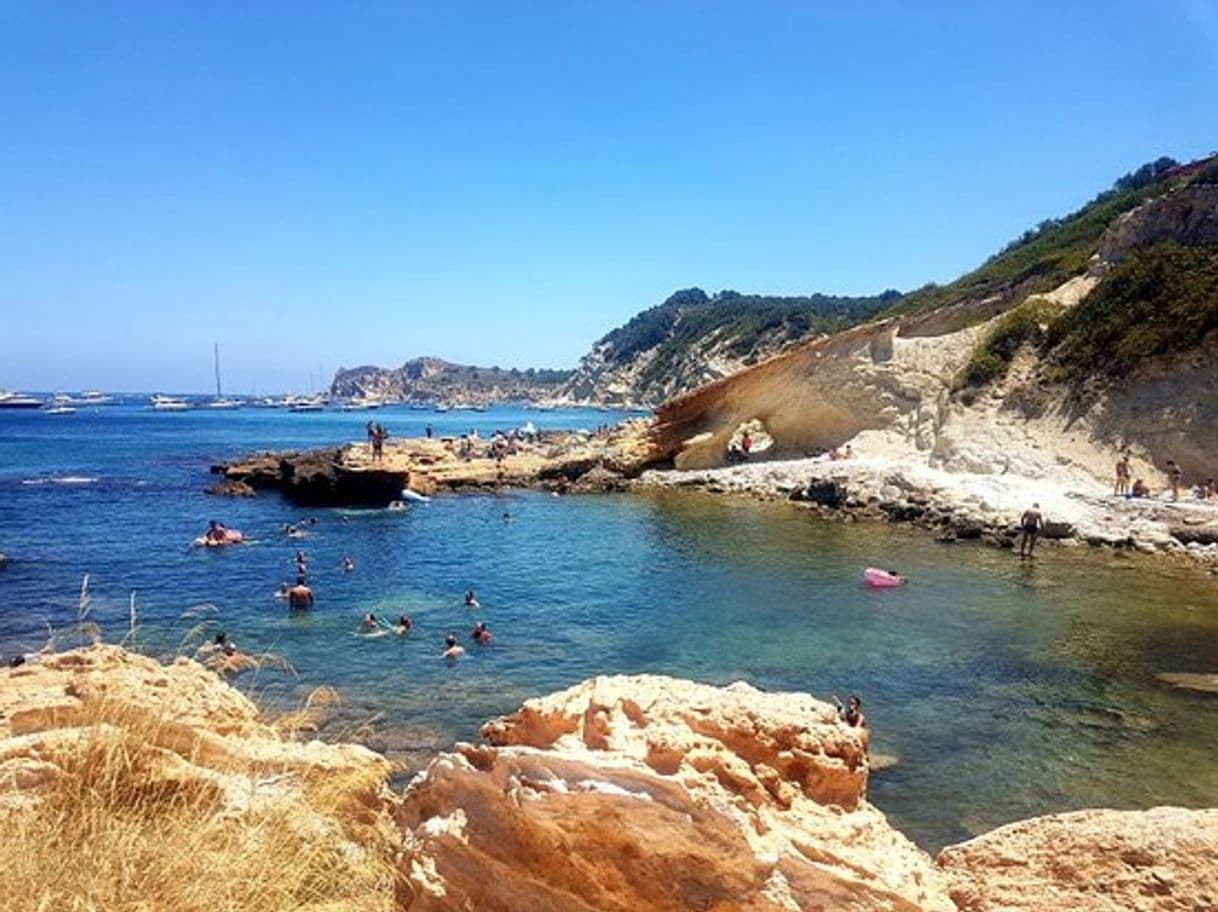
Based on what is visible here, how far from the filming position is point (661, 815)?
12.3 ft

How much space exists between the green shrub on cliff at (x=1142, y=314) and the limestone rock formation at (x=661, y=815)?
1434 inches

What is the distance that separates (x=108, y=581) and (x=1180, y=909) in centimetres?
2753

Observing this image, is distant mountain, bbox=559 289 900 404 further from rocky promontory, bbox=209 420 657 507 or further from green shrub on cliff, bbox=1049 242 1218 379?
green shrub on cliff, bbox=1049 242 1218 379

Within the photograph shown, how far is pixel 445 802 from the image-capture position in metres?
4.49

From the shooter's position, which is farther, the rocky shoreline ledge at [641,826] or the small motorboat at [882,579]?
the small motorboat at [882,579]

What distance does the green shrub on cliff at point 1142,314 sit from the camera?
3453cm

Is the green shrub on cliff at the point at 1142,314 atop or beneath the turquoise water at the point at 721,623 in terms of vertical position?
atop

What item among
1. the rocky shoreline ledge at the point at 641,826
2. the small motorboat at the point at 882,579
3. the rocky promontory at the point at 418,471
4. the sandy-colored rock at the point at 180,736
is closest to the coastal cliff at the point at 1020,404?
the rocky promontory at the point at 418,471

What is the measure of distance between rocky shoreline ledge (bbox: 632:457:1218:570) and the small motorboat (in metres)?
6.80

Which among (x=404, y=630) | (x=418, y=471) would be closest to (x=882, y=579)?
(x=404, y=630)

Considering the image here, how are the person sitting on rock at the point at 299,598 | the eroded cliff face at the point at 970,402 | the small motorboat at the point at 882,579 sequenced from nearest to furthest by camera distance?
the person sitting on rock at the point at 299,598
the small motorboat at the point at 882,579
the eroded cliff face at the point at 970,402

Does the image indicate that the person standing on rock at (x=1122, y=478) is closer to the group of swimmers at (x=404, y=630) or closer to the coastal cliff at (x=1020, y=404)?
the coastal cliff at (x=1020, y=404)

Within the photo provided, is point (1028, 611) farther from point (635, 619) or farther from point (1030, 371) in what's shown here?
point (1030, 371)

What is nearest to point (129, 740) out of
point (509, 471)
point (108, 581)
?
point (108, 581)
